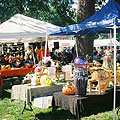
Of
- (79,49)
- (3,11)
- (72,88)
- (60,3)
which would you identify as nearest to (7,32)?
(79,49)

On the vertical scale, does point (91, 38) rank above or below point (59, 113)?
above

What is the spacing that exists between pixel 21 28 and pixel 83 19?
8.29 feet

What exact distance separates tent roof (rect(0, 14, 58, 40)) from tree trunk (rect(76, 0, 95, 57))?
1317 mm

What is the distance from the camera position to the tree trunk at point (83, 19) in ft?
28.9

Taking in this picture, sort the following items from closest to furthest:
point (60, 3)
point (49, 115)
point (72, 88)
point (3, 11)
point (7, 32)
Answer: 1. point (72, 88)
2. point (49, 115)
3. point (7, 32)
4. point (60, 3)
5. point (3, 11)

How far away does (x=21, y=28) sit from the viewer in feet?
29.5

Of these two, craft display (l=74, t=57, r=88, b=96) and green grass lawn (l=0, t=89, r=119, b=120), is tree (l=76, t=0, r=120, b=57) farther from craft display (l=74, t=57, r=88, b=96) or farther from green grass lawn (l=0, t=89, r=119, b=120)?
craft display (l=74, t=57, r=88, b=96)

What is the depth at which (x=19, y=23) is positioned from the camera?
31.2 feet

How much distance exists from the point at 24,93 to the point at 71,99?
3.69 feet

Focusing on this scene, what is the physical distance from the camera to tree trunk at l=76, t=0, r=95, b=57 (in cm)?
880

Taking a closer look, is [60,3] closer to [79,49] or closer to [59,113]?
[79,49]

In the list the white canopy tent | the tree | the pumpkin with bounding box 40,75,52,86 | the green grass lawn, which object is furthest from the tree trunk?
the pumpkin with bounding box 40,75,52,86

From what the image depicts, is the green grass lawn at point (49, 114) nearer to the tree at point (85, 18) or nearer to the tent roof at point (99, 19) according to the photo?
the tent roof at point (99, 19)

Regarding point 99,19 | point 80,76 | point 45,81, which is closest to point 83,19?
point 99,19
